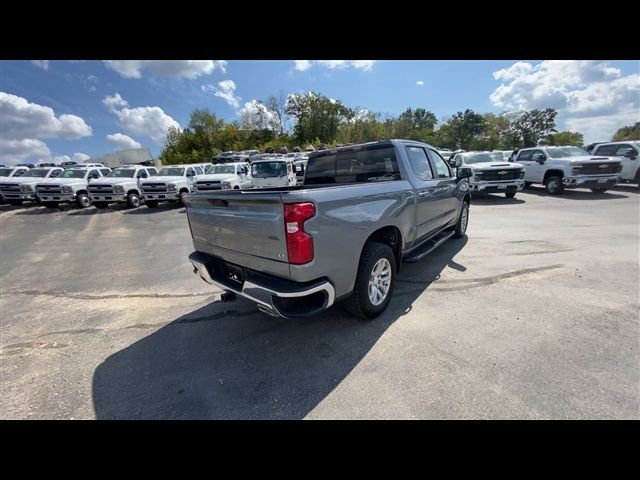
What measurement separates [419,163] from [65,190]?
15.8m

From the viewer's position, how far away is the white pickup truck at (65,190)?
13.1 m

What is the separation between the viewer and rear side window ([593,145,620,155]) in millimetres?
14297

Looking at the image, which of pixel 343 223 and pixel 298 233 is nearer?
pixel 298 233

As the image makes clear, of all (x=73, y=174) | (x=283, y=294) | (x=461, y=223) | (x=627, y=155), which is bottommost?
(x=461, y=223)

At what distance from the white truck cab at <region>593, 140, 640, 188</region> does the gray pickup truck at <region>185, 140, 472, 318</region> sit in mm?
16270

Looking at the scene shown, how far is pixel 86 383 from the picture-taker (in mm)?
2531

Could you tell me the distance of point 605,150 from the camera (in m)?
14.5

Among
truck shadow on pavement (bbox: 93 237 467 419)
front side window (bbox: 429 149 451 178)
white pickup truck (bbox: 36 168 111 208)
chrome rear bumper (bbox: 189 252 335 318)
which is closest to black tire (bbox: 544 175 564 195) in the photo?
front side window (bbox: 429 149 451 178)

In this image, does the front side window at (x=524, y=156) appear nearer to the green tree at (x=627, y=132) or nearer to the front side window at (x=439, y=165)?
the front side window at (x=439, y=165)

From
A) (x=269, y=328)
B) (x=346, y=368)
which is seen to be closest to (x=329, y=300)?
(x=346, y=368)

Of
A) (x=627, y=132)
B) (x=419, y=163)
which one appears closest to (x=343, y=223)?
(x=419, y=163)

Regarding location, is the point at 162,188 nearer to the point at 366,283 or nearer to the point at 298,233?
the point at 366,283

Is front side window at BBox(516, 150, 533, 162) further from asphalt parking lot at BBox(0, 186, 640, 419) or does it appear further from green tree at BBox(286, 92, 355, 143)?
green tree at BBox(286, 92, 355, 143)
